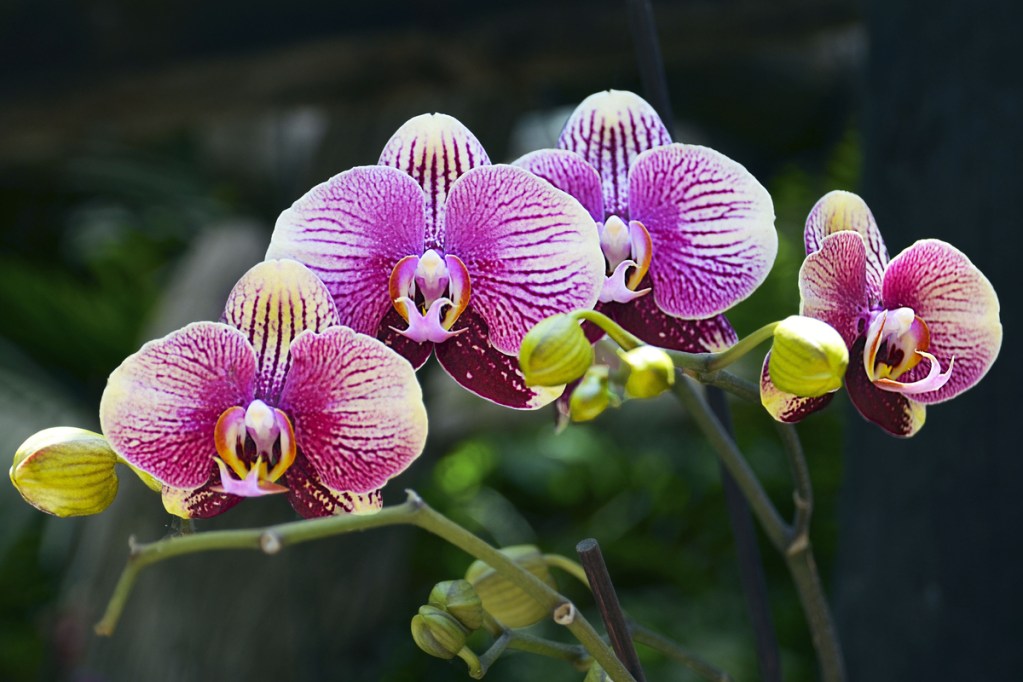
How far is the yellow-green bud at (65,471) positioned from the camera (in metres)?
0.27

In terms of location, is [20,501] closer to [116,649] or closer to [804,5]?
[116,649]

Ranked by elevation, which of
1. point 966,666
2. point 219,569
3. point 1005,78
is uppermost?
point 1005,78

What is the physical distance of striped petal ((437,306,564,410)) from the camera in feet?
0.93

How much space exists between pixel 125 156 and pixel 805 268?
2.81m

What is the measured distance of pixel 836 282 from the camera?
0.89ft

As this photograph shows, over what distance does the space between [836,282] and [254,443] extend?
0.52ft

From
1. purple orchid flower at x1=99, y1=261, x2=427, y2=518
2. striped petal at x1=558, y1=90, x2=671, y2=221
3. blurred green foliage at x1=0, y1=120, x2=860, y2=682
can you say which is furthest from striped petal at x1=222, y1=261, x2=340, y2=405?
blurred green foliage at x1=0, y1=120, x2=860, y2=682

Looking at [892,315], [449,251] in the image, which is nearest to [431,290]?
[449,251]

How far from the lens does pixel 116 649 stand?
1467mm

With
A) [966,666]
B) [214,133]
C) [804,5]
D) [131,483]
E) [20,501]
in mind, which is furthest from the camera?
[214,133]

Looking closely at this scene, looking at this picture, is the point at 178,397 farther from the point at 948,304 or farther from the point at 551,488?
the point at 551,488

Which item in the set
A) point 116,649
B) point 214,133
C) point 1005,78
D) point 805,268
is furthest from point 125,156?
point 805,268

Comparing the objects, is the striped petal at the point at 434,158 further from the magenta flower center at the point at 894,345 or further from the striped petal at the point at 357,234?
the magenta flower center at the point at 894,345

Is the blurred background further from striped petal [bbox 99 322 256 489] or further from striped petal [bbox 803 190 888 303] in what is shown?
striped petal [bbox 99 322 256 489]
